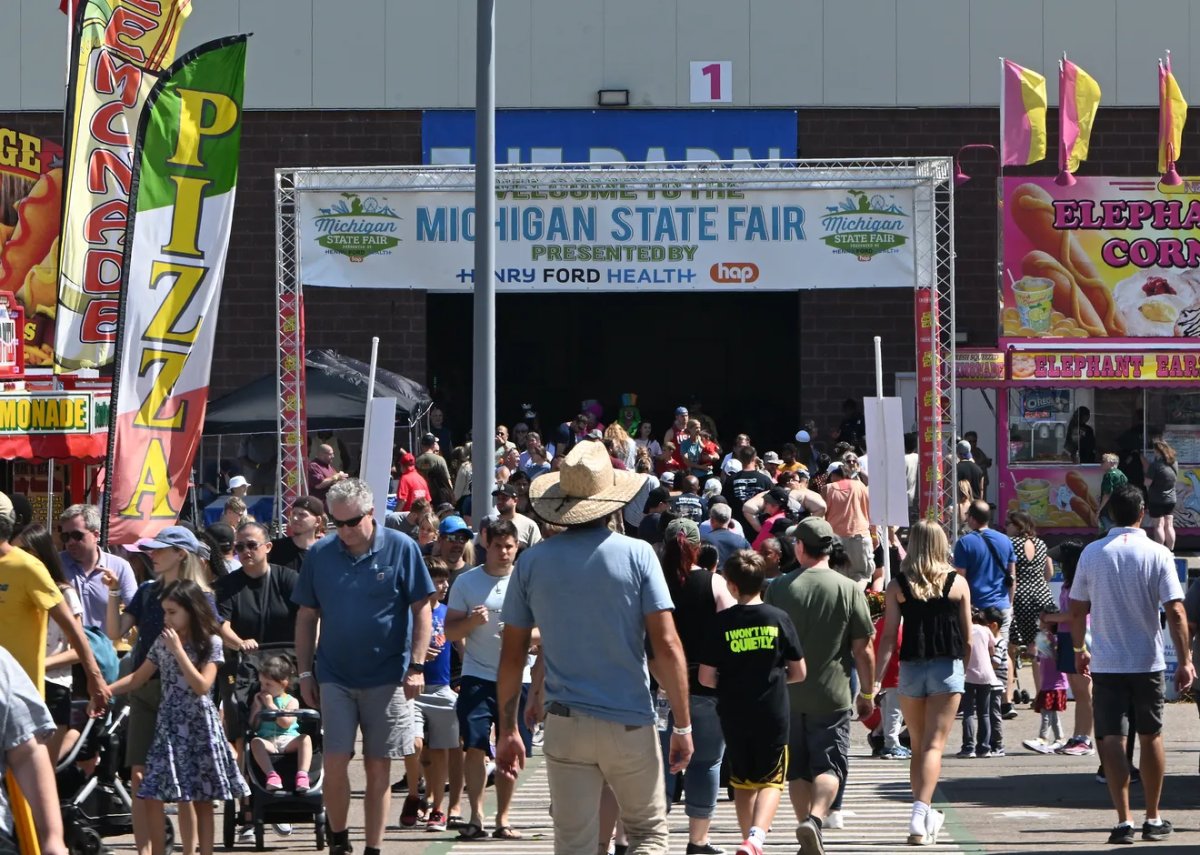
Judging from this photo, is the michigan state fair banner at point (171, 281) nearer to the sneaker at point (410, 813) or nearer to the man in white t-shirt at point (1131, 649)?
the sneaker at point (410, 813)

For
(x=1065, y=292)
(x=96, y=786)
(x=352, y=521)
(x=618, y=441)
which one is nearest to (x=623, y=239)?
(x=618, y=441)

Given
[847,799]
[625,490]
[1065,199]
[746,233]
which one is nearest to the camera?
[625,490]

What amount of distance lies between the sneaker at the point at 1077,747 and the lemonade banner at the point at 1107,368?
11.4 m

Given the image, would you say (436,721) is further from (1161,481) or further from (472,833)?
(1161,481)

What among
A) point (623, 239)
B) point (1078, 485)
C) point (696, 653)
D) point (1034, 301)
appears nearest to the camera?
point (696, 653)

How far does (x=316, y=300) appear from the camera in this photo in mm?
28469

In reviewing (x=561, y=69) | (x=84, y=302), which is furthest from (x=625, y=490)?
(x=561, y=69)

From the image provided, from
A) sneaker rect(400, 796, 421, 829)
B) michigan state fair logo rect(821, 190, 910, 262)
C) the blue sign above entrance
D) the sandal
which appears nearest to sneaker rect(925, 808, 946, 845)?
the sandal

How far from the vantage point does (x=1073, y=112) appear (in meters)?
25.1

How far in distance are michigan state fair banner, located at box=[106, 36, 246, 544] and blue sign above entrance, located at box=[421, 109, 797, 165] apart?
48.1 ft

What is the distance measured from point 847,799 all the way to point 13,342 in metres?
10.3

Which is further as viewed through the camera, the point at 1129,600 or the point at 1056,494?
the point at 1056,494

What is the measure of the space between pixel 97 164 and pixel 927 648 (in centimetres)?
1166

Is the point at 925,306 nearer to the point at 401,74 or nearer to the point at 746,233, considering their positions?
the point at 746,233
